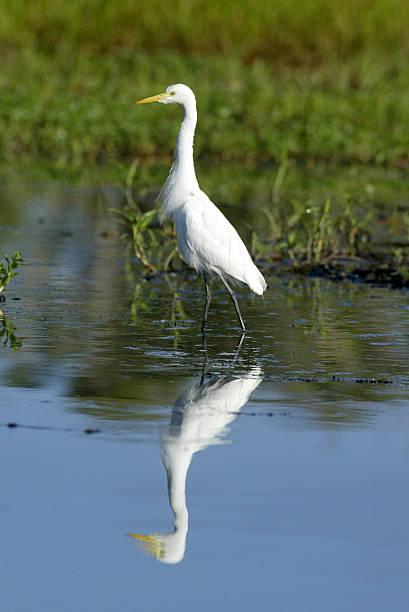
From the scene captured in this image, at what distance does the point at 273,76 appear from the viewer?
32.2 meters

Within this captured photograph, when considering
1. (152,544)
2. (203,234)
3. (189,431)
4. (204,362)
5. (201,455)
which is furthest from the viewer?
(203,234)

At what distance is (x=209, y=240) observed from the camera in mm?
9195

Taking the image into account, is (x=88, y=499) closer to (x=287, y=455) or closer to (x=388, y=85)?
(x=287, y=455)

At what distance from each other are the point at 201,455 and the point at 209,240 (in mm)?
3492

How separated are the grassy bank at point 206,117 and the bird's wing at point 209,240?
536 inches

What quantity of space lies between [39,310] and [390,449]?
4.36 m

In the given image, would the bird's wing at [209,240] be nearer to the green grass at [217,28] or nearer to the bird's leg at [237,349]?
the bird's leg at [237,349]

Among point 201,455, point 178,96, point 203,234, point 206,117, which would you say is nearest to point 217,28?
point 206,117

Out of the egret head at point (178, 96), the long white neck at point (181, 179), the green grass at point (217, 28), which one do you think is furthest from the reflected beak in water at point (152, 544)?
the green grass at point (217, 28)

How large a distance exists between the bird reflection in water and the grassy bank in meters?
15.7

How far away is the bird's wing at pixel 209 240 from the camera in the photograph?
362 inches

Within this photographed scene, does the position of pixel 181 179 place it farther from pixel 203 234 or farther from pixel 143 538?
pixel 143 538

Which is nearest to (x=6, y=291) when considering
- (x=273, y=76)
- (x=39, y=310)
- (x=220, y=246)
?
(x=39, y=310)

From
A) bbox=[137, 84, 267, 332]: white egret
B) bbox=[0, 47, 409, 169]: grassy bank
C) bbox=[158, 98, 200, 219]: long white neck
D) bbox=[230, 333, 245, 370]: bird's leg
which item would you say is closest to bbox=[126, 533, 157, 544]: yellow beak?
bbox=[230, 333, 245, 370]: bird's leg
